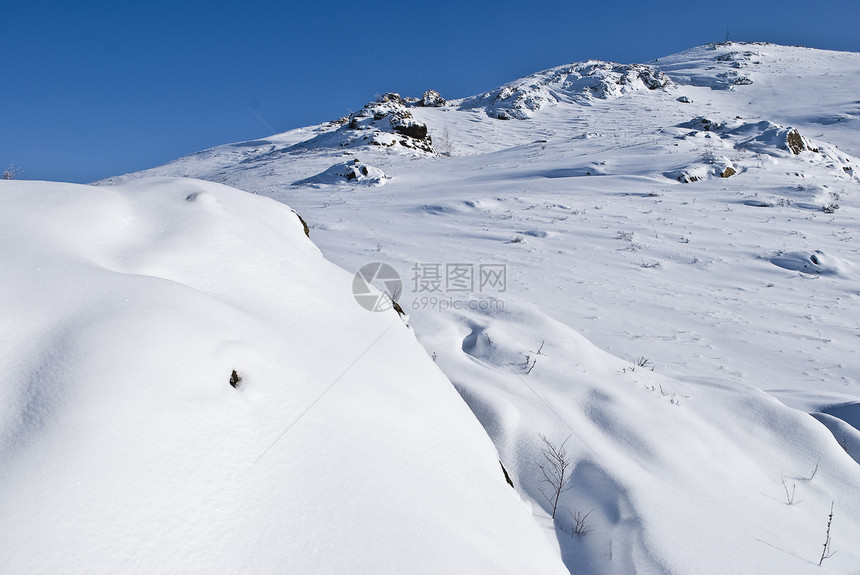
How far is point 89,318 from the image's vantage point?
1581 mm

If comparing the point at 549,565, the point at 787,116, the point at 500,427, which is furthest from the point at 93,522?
the point at 787,116

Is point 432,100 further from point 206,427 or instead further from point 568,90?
point 206,427

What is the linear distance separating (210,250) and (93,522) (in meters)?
1.63

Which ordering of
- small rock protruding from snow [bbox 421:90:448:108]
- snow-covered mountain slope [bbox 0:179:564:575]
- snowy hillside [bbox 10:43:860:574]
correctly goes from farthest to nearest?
1. small rock protruding from snow [bbox 421:90:448:108]
2. snowy hillside [bbox 10:43:860:574]
3. snow-covered mountain slope [bbox 0:179:564:575]

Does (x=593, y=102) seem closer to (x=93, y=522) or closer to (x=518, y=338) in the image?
(x=518, y=338)

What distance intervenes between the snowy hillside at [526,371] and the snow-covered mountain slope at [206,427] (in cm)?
1

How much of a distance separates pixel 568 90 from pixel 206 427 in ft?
131

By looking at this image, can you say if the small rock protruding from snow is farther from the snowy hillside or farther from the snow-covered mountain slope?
the snow-covered mountain slope

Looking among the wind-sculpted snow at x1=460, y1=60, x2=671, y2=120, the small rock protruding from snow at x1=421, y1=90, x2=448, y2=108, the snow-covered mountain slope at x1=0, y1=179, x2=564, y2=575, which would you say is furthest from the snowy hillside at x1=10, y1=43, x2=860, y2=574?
the small rock protruding from snow at x1=421, y1=90, x2=448, y2=108

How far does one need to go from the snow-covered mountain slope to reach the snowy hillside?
12mm

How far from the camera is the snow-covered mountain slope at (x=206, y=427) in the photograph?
1153mm

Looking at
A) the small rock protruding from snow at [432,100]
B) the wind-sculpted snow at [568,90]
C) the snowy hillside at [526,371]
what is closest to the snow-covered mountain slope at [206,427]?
the snowy hillside at [526,371]

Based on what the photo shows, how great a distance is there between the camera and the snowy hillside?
1547 mm

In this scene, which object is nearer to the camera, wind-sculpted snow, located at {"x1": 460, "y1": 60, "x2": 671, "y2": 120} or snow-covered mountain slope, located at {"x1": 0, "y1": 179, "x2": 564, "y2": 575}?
snow-covered mountain slope, located at {"x1": 0, "y1": 179, "x2": 564, "y2": 575}
